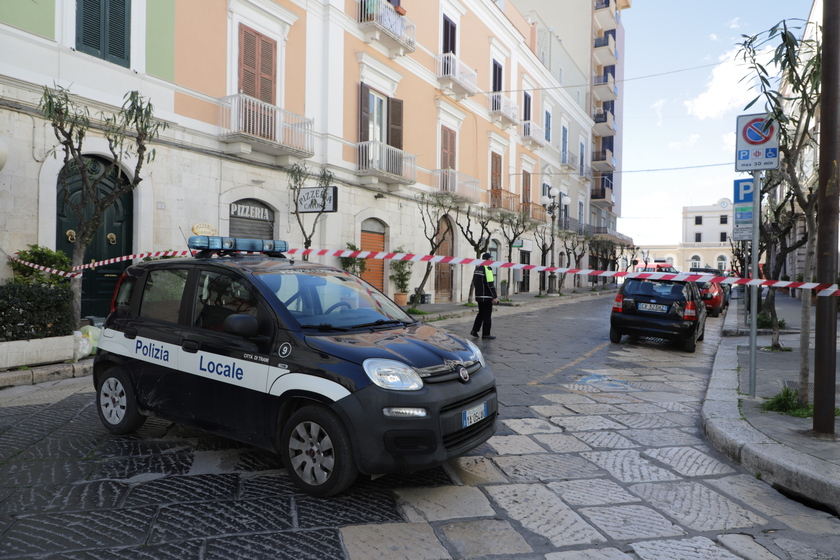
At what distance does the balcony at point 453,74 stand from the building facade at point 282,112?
0.06 meters

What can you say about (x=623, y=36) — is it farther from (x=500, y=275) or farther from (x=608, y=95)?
(x=500, y=275)

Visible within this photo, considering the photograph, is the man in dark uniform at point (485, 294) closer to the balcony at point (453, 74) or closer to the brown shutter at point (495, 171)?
the balcony at point (453, 74)

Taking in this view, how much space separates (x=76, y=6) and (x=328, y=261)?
28.0ft

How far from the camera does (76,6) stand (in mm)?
10500

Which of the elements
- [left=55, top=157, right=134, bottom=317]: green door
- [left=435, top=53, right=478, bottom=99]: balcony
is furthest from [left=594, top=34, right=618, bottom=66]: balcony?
[left=55, top=157, right=134, bottom=317]: green door

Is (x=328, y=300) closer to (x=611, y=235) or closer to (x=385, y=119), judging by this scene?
(x=385, y=119)

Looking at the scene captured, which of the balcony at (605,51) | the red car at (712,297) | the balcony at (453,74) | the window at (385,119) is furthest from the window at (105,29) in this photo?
the balcony at (605,51)

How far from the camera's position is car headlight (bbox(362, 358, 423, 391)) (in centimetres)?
342

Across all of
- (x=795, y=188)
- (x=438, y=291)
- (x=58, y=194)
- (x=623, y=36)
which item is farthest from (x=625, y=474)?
(x=623, y=36)

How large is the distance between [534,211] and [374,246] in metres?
15.6

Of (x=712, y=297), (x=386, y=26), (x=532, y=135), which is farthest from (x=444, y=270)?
(x=532, y=135)

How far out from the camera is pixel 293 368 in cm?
362

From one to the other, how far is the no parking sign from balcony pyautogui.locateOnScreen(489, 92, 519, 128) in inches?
809

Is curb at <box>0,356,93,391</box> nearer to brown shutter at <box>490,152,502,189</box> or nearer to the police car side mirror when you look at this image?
the police car side mirror
